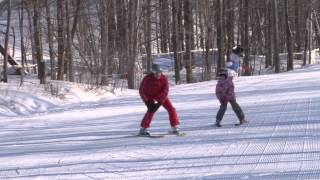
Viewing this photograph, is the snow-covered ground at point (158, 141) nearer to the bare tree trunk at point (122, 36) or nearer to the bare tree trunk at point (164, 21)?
the bare tree trunk at point (122, 36)

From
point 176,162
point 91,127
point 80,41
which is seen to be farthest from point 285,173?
point 80,41

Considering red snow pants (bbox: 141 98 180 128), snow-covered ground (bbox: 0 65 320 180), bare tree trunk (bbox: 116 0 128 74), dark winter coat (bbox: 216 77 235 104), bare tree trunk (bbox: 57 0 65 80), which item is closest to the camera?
snow-covered ground (bbox: 0 65 320 180)

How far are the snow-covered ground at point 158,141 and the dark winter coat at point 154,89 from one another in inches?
32.3

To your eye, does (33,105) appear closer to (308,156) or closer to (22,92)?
(22,92)

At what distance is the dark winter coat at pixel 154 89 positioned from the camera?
1224 cm

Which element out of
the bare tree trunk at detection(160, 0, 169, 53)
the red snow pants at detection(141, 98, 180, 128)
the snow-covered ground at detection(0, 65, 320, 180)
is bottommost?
the snow-covered ground at detection(0, 65, 320, 180)

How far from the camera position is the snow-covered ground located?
361 inches

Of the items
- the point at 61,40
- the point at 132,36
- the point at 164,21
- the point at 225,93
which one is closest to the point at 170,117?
the point at 225,93

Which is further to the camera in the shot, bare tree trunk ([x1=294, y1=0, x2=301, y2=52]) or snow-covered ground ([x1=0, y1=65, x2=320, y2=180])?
bare tree trunk ([x1=294, y1=0, x2=301, y2=52])

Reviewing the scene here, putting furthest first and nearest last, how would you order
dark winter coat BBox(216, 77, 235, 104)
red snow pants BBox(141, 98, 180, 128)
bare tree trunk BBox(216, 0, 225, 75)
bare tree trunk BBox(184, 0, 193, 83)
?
bare tree trunk BBox(216, 0, 225, 75) < bare tree trunk BBox(184, 0, 193, 83) < dark winter coat BBox(216, 77, 235, 104) < red snow pants BBox(141, 98, 180, 128)

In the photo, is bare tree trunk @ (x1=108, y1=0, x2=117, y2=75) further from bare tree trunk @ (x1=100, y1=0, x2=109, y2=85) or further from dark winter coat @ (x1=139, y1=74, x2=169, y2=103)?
dark winter coat @ (x1=139, y1=74, x2=169, y2=103)

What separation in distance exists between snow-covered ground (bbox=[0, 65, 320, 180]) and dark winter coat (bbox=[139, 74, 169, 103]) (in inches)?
32.3

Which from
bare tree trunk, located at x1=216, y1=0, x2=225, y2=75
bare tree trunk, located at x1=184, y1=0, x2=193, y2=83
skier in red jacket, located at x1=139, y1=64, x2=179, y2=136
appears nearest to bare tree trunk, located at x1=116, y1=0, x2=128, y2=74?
bare tree trunk, located at x1=184, y1=0, x2=193, y2=83

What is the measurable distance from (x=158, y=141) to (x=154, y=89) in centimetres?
103
